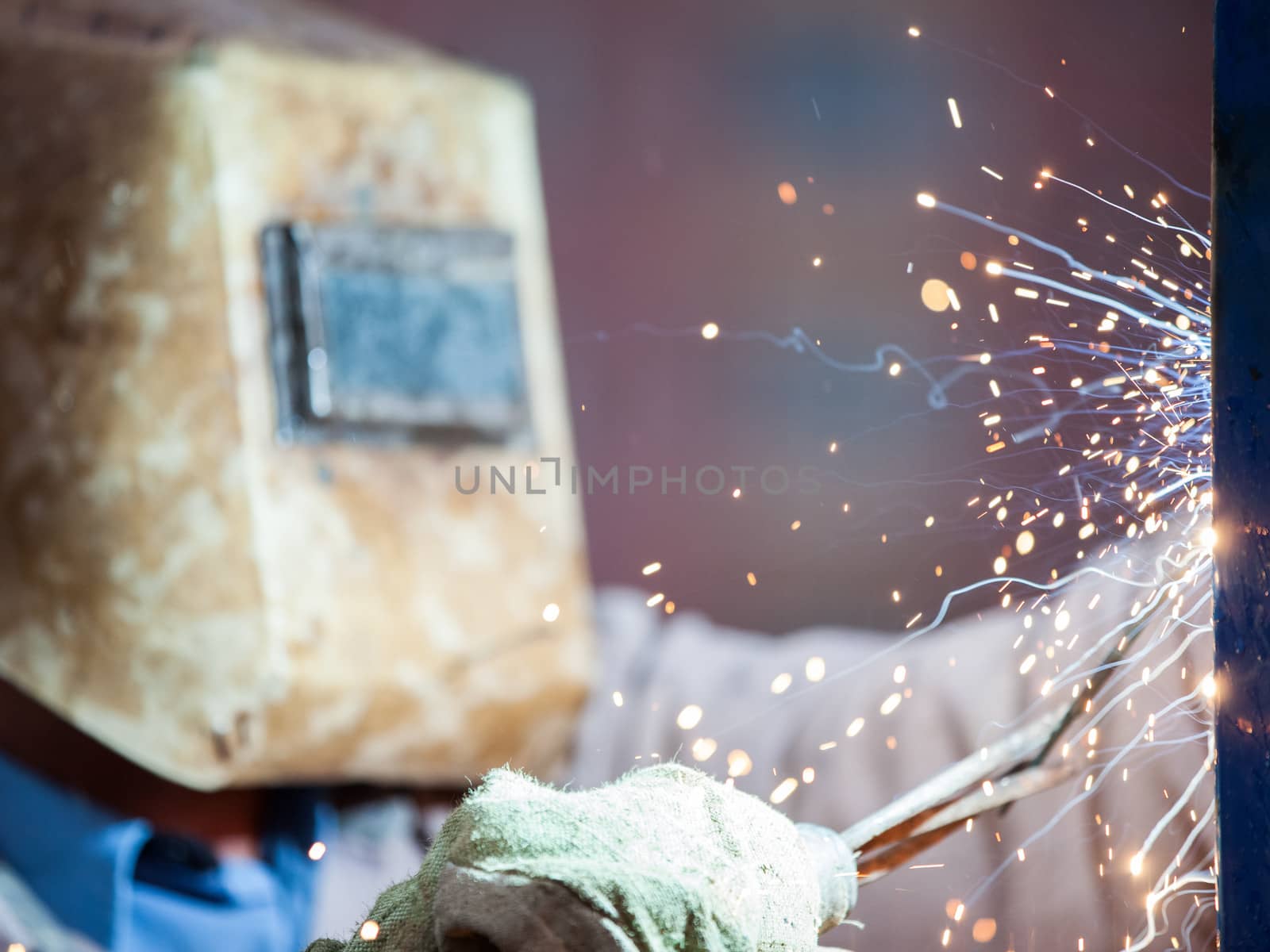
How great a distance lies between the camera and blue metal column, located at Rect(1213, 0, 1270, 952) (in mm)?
767

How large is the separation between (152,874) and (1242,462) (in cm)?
124

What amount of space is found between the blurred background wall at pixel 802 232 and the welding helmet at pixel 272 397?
9 cm

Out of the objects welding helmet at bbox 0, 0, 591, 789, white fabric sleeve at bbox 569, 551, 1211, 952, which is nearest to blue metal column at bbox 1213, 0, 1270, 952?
white fabric sleeve at bbox 569, 551, 1211, 952

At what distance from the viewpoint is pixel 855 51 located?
1403 mm

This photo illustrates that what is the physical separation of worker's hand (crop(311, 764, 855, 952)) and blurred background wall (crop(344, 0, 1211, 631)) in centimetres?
62

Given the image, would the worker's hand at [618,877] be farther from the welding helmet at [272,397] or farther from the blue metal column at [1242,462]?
the welding helmet at [272,397]

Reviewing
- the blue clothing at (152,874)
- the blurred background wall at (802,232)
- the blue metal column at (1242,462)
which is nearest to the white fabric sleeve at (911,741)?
the blurred background wall at (802,232)

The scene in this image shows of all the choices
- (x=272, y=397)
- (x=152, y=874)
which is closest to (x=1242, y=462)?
(x=272, y=397)

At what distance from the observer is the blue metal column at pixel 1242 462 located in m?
0.77

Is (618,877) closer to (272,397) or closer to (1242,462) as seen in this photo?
(1242,462)

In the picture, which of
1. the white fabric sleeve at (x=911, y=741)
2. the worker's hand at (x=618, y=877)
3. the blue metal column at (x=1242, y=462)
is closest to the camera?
the worker's hand at (x=618, y=877)

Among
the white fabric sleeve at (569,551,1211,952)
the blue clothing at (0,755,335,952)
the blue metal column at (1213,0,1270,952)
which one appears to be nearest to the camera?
the blue metal column at (1213,0,1270,952)

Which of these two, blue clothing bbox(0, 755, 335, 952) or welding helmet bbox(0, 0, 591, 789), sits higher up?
welding helmet bbox(0, 0, 591, 789)

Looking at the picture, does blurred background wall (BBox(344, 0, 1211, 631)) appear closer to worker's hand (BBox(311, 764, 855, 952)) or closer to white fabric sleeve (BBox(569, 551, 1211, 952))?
white fabric sleeve (BBox(569, 551, 1211, 952))
